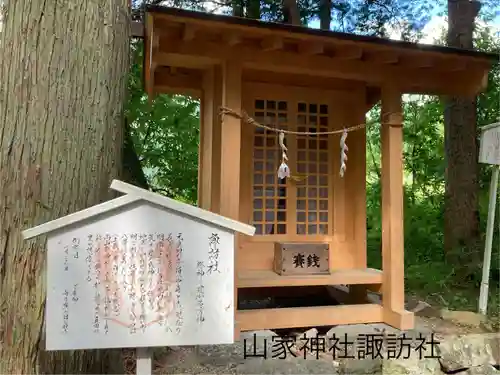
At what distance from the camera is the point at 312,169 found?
17.8 feet

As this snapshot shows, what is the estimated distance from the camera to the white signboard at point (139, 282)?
2211 millimetres

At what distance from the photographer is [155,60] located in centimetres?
436

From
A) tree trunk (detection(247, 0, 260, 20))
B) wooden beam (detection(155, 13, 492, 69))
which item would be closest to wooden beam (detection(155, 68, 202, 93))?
wooden beam (detection(155, 13, 492, 69))

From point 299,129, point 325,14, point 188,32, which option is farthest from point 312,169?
point 325,14

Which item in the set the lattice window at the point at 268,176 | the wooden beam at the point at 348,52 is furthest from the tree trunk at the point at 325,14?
the wooden beam at the point at 348,52

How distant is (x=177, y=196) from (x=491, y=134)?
7.08m

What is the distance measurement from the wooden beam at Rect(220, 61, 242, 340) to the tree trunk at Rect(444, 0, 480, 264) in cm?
490

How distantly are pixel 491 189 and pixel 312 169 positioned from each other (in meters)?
2.29

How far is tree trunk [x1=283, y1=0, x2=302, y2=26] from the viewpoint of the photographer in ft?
28.7

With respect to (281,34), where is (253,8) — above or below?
above

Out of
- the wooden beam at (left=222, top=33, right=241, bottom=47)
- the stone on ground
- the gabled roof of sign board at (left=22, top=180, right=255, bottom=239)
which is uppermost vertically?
the wooden beam at (left=222, top=33, right=241, bottom=47)

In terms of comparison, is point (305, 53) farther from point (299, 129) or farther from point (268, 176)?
point (268, 176)

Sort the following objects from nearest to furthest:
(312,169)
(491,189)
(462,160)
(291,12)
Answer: (312,169), (491,189), (462,160), (291,12)

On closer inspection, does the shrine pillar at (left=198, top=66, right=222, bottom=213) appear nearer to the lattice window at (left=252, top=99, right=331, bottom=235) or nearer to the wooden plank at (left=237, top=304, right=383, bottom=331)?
the lattice window at (left=252, top=99, right=331, bottom=235)
